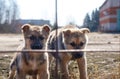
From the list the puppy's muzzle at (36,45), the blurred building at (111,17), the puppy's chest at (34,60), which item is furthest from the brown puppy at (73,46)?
the blurred building at (111,17)

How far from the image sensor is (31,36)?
21.0 ft

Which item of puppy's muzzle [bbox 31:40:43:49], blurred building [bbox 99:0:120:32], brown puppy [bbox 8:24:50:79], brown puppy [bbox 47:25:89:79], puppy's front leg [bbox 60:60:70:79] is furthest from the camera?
blurred building [bbox 99:0:120:32]

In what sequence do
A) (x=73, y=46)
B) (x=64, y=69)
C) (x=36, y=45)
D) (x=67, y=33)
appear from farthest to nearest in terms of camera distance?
(x=67, y=33), (x=73, y=46), (x=64, y=69), (x=36, y=45)

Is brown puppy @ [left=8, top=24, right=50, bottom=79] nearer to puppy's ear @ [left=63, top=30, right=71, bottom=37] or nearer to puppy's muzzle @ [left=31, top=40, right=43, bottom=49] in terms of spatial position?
puppy's muzzle @ [left=31, top=40, right=43, bottom=49]

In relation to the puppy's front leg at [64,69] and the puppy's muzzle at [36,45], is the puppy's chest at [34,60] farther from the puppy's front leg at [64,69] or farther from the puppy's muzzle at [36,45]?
the puppy's front leg at [64,69]

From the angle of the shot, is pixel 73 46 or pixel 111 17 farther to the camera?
pixel 111 17

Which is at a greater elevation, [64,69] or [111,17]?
[64,69]

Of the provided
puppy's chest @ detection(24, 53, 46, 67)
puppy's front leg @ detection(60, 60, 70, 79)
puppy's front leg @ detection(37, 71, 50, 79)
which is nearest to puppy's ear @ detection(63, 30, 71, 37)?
puppy's front leg @ detection(60, 60, 70, 79)

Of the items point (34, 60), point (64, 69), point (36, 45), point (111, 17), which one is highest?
point (36, 45)

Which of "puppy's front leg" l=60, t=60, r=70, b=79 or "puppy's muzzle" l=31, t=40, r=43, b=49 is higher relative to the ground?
"puppy's muzzle" l=31, t=40, r=43, b=49

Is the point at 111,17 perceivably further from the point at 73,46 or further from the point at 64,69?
the point at 64,69

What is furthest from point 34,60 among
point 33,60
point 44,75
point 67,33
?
point 67,33

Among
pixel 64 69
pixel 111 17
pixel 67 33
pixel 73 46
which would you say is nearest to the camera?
pixel 64 69

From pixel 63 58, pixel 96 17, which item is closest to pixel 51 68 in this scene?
pixel 63 58
